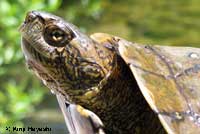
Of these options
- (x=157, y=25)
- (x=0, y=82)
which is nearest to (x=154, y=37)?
(x=157, y=25)

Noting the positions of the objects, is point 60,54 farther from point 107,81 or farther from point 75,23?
point 75,23

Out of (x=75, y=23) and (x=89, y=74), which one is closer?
(x=89, y=74)

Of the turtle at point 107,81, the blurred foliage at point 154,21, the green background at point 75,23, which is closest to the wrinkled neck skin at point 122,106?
the turtle at point 107,81

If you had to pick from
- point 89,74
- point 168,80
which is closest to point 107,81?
point 89,74

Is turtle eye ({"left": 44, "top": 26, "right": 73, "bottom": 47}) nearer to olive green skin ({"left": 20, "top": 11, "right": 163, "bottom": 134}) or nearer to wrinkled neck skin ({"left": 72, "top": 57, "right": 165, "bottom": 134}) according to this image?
olive green skin ({"left": 20, "top": 11, "right": 163, "bottom": 134})

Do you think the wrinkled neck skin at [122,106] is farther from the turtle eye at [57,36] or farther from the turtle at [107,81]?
the turtle eye at [57,36]

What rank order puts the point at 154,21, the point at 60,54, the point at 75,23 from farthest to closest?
the point at 154,21
the point at 75,23
the point at 60,54
